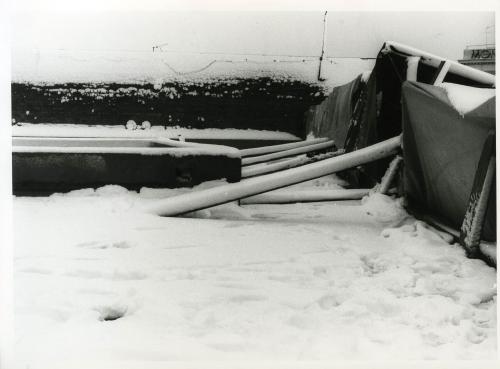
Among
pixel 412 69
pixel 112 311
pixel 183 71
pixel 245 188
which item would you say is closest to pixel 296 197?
pixel 245 188

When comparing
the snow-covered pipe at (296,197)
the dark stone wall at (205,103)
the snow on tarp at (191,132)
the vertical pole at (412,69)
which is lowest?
the snow on tarp at (191,132)

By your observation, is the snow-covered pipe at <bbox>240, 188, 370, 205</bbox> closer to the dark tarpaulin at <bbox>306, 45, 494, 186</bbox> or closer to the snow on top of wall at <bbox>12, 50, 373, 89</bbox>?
the dark tarpaulin at <bbox>306, 45, 494, 186</bbox>

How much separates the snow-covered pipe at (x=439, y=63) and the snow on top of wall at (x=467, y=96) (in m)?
0.81

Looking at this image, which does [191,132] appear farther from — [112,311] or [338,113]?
[112,311]

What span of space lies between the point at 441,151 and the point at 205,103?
5.27 meters

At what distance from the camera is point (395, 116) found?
3.16 meters

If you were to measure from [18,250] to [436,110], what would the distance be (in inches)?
80.8

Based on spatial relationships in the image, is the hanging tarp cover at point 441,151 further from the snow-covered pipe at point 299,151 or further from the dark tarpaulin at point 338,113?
the snow-covered pipe at point 299,151

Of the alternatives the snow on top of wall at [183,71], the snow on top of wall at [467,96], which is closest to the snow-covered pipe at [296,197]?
the snow on top of wall at [467,96]

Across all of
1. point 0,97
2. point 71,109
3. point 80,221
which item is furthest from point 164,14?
point 71,109

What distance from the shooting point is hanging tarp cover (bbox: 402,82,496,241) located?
6.18 feet

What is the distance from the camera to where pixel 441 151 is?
2219mm

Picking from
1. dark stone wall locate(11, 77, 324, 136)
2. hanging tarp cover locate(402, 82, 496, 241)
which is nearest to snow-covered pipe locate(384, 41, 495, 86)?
hanging tarp cover locate(402, 82, 496, 241)

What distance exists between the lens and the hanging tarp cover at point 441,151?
1.88 m
